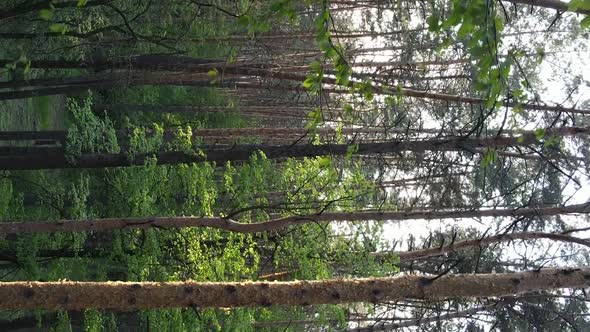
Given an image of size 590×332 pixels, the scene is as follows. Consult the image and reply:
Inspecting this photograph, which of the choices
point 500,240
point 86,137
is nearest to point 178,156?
point 86,137

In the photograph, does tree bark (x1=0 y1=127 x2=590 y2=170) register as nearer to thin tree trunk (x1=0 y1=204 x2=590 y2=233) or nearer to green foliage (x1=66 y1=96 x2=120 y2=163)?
green foliage (x1=66 y1=96 x2=120 y2=163)

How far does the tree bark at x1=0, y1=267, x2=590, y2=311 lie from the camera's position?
18.4 feet

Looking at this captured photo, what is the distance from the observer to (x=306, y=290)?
19.1ft

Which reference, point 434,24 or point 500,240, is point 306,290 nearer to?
point 434,24

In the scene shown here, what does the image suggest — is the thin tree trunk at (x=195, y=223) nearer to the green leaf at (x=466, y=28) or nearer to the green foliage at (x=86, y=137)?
the green foliage at (x=86, y=137)

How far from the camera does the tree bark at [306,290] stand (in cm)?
562

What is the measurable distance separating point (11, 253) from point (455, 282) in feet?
→ 29.8

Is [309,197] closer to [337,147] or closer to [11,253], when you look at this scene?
[337,147]

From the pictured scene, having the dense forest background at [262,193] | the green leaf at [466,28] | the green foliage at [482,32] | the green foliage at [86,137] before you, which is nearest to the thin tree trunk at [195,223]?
the dense forest background at [262,193]

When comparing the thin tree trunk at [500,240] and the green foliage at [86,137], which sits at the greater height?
the green foliage at [86,137]

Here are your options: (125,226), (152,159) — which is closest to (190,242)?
(152,159)

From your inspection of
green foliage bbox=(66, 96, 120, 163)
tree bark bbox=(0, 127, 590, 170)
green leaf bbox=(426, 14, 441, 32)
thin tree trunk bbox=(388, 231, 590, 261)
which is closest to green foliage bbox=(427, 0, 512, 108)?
green leaf bbox=(426, 14, 441, 32)

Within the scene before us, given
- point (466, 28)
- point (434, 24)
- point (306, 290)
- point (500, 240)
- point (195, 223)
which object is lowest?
point (306, 290)

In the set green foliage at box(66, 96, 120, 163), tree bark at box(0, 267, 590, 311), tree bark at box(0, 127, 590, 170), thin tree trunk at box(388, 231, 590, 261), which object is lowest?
tree bark at box(0, 267, 590, 311)
